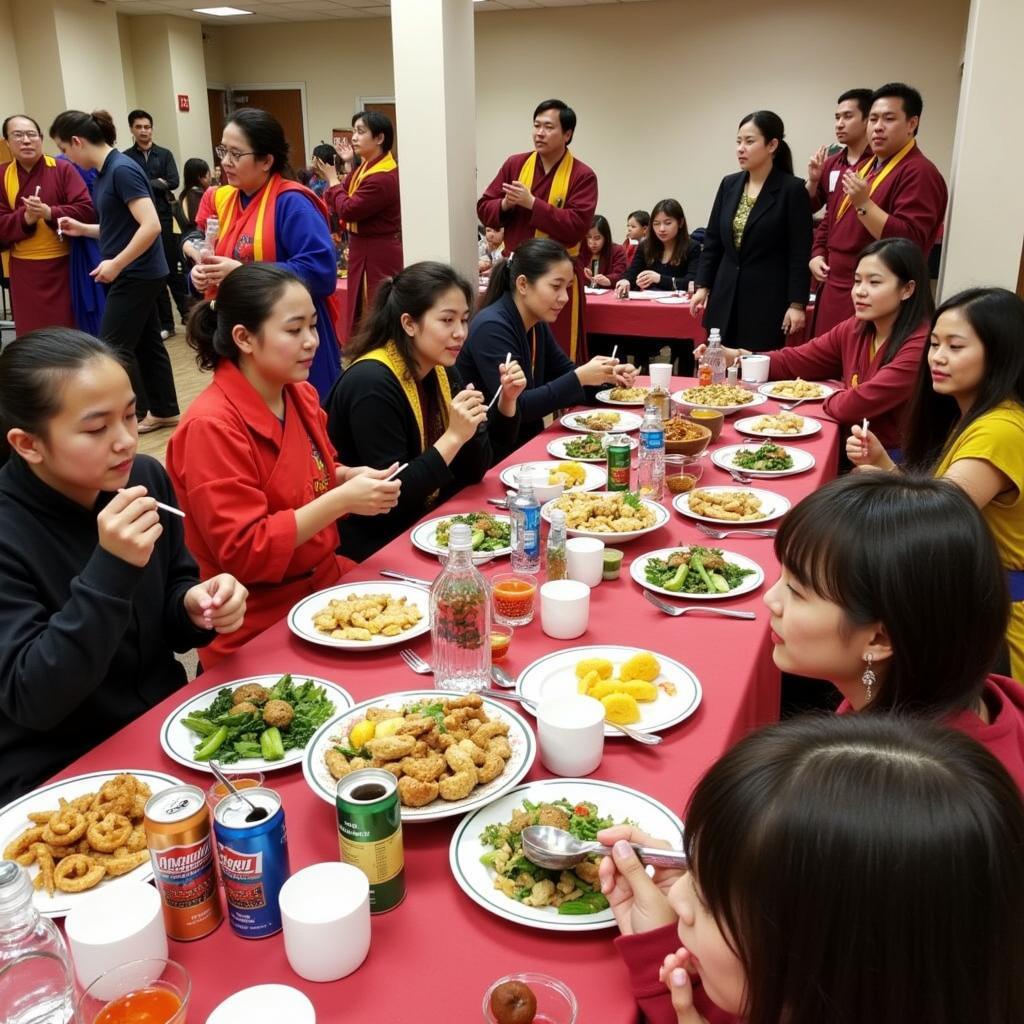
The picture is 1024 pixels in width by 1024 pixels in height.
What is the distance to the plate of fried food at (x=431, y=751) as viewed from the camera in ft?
3.65

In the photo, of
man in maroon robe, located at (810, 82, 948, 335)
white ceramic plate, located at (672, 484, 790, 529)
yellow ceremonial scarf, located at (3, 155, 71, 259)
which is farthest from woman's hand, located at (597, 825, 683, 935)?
yellow ceremonial scarf, located at (3, 155, 71, 259)

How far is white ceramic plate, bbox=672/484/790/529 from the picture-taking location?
2.16 m

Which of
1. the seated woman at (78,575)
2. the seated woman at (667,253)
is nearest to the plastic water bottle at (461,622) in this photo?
the seated woman at (78,575)

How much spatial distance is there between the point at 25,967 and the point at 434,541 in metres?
1.27

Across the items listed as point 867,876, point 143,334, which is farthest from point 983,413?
point 143,334

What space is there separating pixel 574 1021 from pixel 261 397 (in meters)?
1.53

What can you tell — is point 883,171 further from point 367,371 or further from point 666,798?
point 666,798

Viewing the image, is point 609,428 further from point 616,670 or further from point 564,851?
point 564,851

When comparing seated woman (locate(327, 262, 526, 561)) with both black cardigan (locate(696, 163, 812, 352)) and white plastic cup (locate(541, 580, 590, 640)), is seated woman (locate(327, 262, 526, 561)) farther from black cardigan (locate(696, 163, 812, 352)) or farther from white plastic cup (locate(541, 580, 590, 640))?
black cardigan (locate(696, 163, 812, 352))

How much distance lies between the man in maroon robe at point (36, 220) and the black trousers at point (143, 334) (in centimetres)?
37

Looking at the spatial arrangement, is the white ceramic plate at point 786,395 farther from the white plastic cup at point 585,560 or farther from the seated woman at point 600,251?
the seated woman at point 600,251

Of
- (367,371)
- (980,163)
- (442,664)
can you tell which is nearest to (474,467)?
(367,371)

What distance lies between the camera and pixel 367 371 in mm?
2439

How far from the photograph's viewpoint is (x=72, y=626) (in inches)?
49.9
